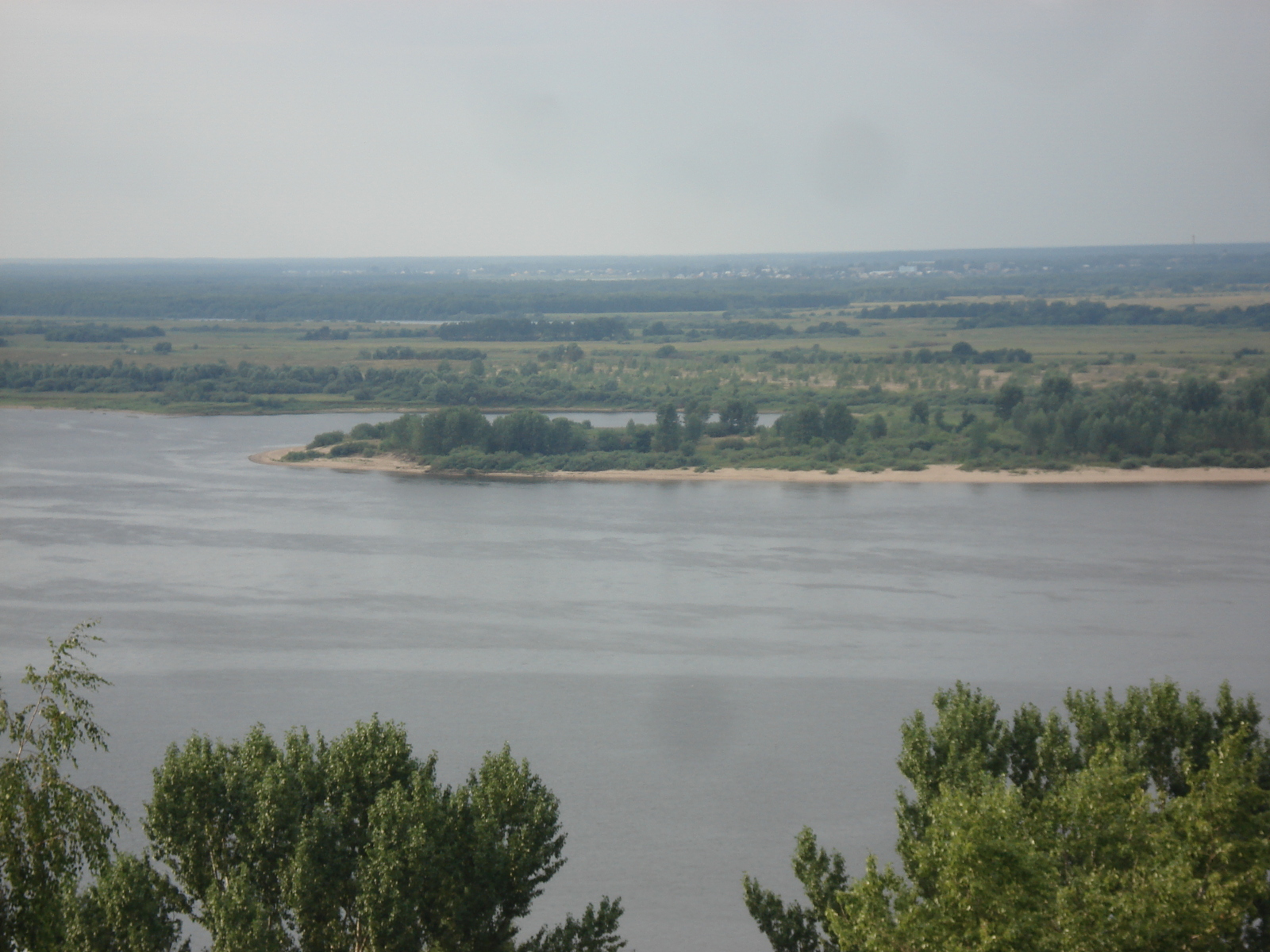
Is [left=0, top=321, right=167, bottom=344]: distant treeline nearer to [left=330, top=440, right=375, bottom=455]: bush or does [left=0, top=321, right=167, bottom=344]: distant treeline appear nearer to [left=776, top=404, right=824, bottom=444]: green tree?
[left=330, top=440, right=375, bottom=455]: bush

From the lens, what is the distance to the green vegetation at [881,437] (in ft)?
115

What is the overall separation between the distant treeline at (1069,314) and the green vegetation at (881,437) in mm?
31737

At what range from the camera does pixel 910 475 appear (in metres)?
33.8

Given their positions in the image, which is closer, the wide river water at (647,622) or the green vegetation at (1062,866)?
the green vegetation at (1062,866)

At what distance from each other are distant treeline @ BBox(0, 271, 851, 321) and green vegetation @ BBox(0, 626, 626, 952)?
290 ft

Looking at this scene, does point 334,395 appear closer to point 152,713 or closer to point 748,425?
point 748,425

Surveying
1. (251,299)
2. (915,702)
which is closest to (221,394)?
(915,702)

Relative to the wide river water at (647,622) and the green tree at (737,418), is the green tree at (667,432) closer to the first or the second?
the green tree at (737,418)

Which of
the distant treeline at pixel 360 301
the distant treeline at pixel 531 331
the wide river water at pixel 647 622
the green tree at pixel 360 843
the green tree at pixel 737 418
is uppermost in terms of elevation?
the distant treeline at pixel 360 301

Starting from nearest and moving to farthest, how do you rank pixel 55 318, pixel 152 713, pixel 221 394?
pixel 152 713, pixel 221 394, pixel 55 318

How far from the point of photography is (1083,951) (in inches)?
222

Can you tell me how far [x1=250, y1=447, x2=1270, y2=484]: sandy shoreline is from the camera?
109 feet

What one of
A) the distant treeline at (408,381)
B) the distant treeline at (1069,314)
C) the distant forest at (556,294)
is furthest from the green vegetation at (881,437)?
the distant forest at (556,294)

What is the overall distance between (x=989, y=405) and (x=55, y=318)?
67394 mm
